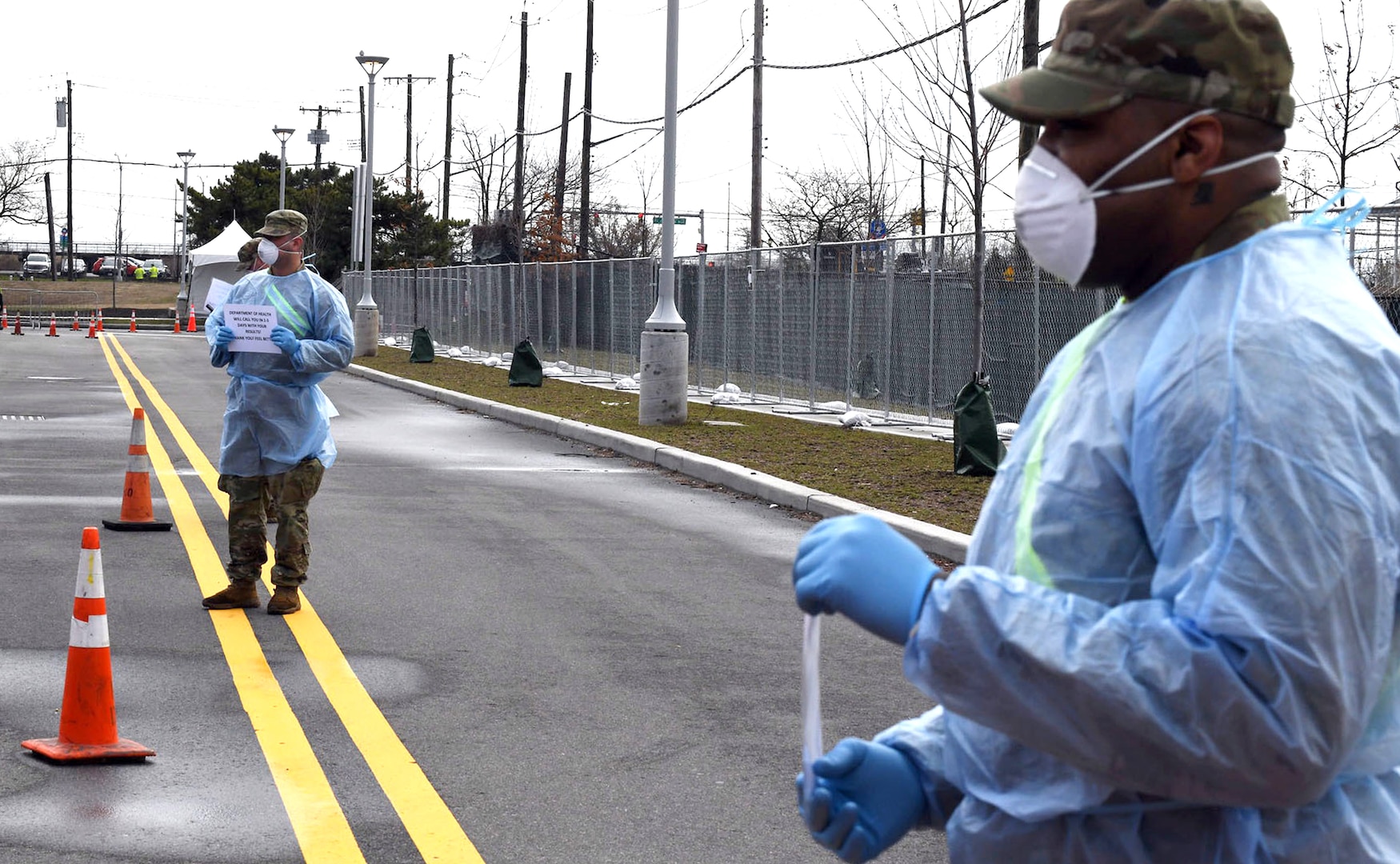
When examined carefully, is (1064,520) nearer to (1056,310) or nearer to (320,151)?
(1056,310)

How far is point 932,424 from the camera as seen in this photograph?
18.2m

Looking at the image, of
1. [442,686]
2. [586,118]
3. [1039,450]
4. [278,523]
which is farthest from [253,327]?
[586,118]

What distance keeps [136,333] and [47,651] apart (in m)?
45.1

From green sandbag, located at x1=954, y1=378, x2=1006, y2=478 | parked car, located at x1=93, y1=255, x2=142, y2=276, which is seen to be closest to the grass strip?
green sandbag, located at x1=954, y1=378, x2=1006, y2=478

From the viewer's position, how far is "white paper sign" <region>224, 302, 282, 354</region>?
7.99m

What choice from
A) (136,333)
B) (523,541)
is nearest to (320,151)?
(136,333)

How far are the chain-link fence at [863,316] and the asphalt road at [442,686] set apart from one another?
17.8 feet

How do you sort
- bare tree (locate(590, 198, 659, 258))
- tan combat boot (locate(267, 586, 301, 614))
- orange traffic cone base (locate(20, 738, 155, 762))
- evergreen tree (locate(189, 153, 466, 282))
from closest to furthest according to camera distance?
orange traffic cone base (locate(20, 738, 155, 762)), tan combat boot (locate(267, 586, 301, 614)), bare tree (locate(590, 198, 659, 258)), evergreen tree (locate(189, 153, 466, 282))

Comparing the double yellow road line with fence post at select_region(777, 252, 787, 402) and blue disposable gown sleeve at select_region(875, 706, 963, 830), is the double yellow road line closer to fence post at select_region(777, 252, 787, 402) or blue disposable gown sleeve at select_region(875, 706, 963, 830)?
blue disposable gown sleeve at select_region(875, 706, 963, 830)

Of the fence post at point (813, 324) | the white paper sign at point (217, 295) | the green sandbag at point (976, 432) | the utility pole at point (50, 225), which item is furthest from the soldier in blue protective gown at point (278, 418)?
the utility pole at point (50, 225)

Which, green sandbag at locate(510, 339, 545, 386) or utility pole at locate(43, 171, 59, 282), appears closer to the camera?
green sandbag at locate(510, 339, 545, 386)

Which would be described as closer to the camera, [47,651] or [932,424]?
[47,651]

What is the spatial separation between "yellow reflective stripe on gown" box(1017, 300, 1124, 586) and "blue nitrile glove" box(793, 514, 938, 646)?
11cm

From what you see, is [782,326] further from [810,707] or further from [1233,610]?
[1233,610]
